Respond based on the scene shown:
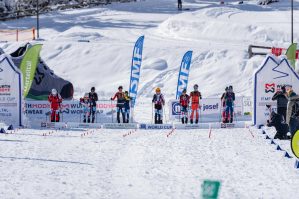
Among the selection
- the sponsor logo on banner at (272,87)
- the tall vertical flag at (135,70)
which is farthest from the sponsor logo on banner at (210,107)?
the tall vertical flag at (135,70)

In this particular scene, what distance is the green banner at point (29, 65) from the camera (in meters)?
26.3

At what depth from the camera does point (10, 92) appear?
24.4 metres

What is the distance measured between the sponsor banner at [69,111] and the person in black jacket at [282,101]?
600 centimetres

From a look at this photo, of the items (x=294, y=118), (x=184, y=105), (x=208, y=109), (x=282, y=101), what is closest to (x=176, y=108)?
(x=184, y=105)

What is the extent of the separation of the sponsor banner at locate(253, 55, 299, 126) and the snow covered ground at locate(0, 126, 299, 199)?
2.11 meters

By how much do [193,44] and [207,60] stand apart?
4680 mm

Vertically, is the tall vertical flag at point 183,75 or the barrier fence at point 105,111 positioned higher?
the tall vertical flag at point 183,75

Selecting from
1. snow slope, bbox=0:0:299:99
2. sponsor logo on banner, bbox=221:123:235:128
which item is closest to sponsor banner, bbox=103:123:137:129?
sponsor logo on banner, bbox=221:123:235:128

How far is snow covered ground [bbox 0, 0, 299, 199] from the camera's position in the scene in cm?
1373

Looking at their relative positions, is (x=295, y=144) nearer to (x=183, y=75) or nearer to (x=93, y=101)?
(x=93, y=101)

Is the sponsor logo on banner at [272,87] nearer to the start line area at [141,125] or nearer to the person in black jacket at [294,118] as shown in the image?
the start line area at [141,125]

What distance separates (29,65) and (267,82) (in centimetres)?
906

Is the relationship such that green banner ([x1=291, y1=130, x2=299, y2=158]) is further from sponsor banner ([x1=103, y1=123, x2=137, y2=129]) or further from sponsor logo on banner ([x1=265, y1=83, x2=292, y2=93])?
sponsor banner ([x1=103, y1=123, x2=137, y2=129])

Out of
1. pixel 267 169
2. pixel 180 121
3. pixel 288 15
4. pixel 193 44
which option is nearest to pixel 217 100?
pixel 180 121
